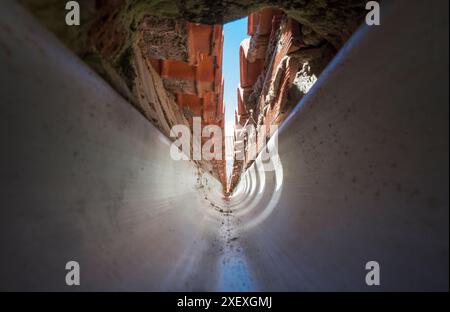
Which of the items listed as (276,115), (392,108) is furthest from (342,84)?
(276,115)

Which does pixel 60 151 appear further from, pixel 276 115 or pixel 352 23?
pixel 276 115

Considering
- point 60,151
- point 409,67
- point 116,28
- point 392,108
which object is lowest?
point 60,151

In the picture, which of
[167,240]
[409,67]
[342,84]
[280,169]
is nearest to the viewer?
[409,67]

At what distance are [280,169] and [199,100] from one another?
2.30m

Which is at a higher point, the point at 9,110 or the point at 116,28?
the point at 116,28

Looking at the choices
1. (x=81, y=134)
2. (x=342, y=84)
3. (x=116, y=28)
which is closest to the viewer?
(x=81, y=134)

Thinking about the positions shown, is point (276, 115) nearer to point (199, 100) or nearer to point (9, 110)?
point (199, 100)

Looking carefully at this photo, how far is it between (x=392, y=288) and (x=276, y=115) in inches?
78.1

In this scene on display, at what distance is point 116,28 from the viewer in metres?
1.03

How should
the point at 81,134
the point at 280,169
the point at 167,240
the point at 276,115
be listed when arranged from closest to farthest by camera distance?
the point at 81,134
the point at 167,240
the point at 280,169
the point at 276,115

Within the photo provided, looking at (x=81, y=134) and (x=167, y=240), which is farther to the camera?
(x=167, y=240)

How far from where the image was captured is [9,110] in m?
0.62

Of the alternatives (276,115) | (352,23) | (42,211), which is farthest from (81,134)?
(276,115)

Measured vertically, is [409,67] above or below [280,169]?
above
